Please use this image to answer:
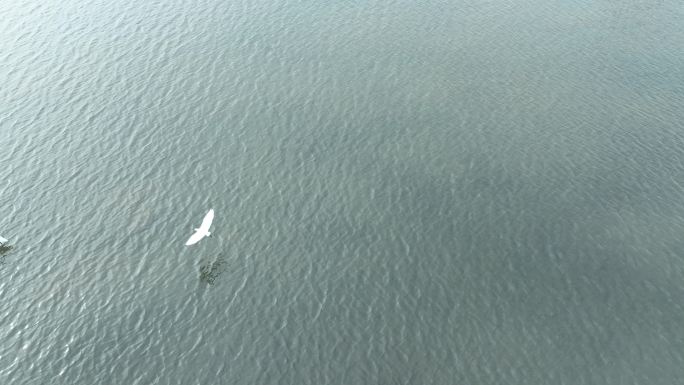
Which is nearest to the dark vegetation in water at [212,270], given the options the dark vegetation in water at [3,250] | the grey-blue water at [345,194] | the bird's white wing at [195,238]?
the grey-blue water at [345,194]

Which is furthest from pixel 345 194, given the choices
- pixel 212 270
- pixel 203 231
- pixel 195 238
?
pixel 212 270

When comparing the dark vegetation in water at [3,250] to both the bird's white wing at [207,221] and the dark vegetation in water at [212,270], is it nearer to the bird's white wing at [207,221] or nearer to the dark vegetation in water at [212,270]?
the bird's white wing at [207,221]

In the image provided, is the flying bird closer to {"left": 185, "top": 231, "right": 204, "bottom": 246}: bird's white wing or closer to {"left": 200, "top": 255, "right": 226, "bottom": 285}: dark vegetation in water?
{"left": 185, "top": 231, "right": 204, "bottom": 246}: bird's white wing

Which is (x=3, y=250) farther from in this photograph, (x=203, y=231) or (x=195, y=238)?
(x=203, y=231)

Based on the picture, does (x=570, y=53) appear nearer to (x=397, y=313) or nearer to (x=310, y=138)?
(x=310, y=138)

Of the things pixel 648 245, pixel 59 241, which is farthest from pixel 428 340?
pixel 59 241

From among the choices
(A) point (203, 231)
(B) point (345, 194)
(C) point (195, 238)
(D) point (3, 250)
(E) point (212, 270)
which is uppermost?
(D) point (3, 250)
